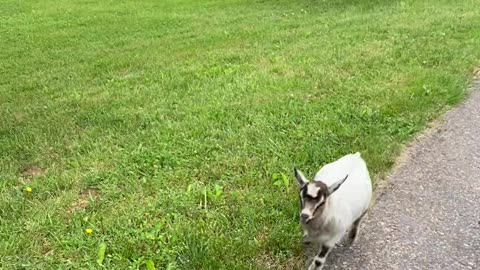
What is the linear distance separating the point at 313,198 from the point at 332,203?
0.22 m

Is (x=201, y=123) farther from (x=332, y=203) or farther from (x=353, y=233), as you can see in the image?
(x=332, y=203)

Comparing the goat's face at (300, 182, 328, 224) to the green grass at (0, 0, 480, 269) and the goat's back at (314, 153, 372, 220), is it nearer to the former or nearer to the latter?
the goat's back at (314, 153, 372, 220)

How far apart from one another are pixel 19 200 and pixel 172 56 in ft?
16.8

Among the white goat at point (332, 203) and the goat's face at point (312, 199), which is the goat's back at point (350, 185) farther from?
the goat's face at point (312, 199)

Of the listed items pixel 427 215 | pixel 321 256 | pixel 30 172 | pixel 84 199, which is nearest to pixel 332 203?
pixel 321 256

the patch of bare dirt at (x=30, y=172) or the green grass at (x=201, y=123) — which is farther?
the patch of bare dirt at (x=30, y=172)

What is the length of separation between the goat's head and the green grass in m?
0.54

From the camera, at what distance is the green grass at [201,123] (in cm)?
390

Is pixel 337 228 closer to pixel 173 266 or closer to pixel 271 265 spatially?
pixel 271 265

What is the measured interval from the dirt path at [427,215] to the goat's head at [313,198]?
0.57 metres

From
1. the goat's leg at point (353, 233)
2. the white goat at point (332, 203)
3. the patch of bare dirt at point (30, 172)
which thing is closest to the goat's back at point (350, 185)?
the white goat at point (332, 203)

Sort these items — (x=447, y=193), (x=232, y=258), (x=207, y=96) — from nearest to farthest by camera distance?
(x=232, y=258)
(x=447, y=193)
(x=207, y=96)

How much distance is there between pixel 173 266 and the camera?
11.5ft

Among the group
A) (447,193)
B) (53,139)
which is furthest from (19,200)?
(447,193)
